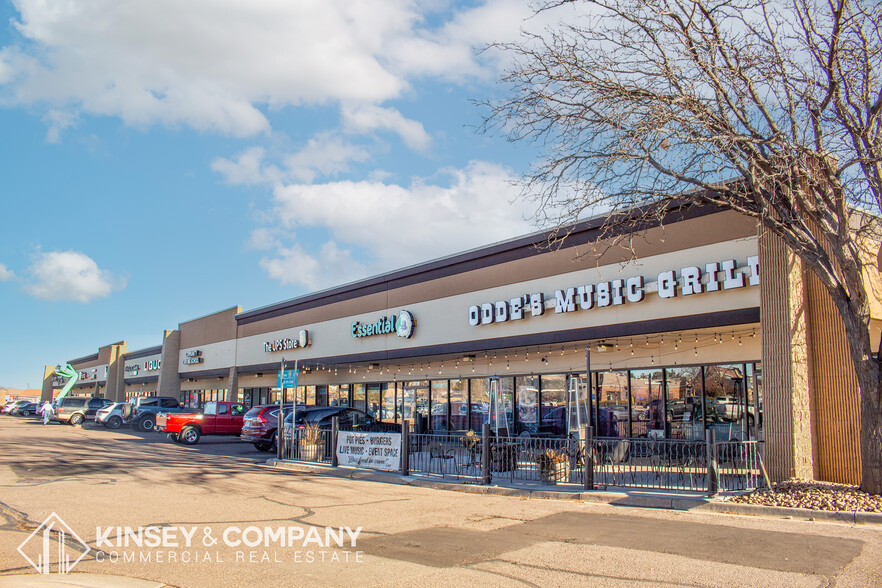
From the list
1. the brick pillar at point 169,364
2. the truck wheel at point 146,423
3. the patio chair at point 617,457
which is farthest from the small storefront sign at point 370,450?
the brick pillar at point 169,364

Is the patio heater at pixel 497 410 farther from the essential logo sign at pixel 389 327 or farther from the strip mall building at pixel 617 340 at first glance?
the essential logo sign at pixel 389 327

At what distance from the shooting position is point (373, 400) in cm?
3086

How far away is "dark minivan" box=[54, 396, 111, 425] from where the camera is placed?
40.3 m

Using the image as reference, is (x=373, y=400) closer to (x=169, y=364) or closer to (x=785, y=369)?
(x=785, y=369)

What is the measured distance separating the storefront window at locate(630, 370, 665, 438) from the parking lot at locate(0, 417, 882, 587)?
8468 mm

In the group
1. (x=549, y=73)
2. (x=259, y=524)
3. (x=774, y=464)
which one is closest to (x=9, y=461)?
(x=259, y=524)

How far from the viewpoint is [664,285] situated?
56.1ft

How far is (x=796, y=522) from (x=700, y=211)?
28.8 ft

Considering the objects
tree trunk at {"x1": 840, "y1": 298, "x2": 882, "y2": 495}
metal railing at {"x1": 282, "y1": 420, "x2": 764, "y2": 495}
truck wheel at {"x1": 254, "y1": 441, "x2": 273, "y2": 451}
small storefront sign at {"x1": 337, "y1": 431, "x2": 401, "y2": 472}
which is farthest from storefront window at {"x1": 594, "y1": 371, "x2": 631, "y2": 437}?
truck wheel at {"x1": 254, "y1": 441, "x2": 273, "y2": 451}

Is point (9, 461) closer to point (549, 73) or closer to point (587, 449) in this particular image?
point (587, 449)

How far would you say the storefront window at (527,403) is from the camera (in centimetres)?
2295

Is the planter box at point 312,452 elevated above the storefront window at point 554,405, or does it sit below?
below

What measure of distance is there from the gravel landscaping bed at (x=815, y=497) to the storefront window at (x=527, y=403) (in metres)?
11.5

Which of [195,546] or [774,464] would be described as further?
[774,464]
